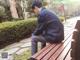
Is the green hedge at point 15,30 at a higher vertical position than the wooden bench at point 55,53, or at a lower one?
lower

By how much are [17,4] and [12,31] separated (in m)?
5.82

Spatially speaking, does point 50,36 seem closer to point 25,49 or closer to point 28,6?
point 25,49

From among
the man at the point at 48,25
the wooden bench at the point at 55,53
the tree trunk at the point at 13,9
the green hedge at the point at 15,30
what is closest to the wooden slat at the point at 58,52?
the wooden bench at the point at 55,53

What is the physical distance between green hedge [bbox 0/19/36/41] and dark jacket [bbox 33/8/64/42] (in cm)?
382

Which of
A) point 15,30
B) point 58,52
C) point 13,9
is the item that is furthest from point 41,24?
point 13,9

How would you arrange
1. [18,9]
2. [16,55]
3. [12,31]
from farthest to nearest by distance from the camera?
[18,9]
[12,31]
[16,55]

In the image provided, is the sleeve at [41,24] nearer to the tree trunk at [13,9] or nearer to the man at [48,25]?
the man at [48,25]

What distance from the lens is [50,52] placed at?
451 centimetres

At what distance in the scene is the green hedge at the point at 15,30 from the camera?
29.7 ft

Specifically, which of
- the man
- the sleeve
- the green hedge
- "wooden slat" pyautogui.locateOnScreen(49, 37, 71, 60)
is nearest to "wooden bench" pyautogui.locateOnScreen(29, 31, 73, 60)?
"wooden slat" pyautogui.locateOnScreen(49, 37, 71, 60)

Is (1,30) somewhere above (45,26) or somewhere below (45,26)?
below

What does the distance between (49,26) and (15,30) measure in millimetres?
4707

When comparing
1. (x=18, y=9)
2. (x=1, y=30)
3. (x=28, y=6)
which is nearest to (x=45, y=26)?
(x=1, y=30)

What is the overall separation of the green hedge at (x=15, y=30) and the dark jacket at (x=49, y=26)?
12.5ft
